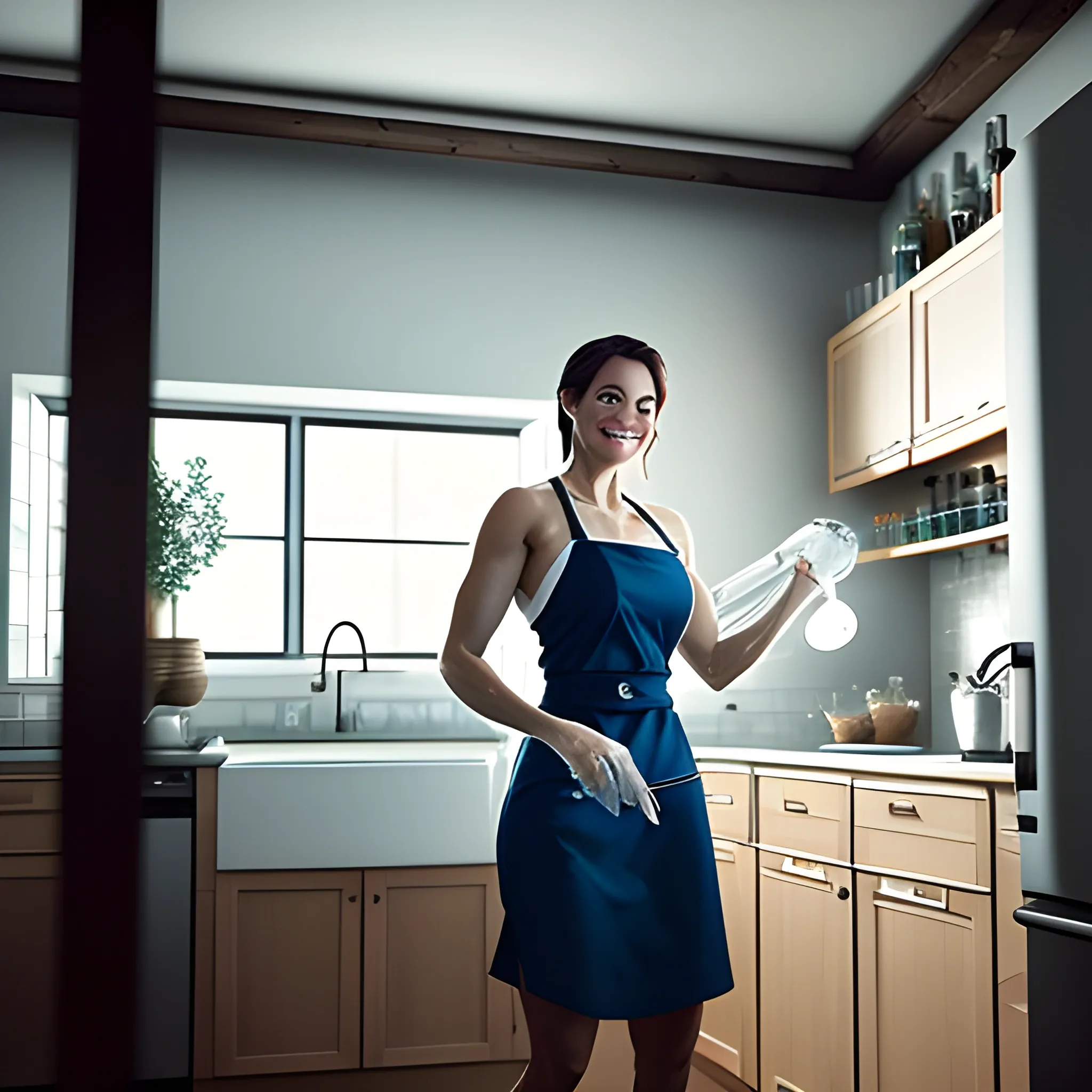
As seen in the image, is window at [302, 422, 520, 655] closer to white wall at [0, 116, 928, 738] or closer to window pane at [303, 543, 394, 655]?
window pane at [303, 543, 394, 655]

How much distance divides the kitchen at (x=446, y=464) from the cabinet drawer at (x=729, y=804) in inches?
0.4

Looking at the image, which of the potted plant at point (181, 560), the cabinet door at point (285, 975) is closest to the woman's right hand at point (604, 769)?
the cabinet door at point (285, 975)

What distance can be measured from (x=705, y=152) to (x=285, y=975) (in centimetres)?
270

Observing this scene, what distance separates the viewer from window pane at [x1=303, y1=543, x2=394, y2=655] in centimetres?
379

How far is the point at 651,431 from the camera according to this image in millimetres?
2152

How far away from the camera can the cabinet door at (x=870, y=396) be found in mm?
3293

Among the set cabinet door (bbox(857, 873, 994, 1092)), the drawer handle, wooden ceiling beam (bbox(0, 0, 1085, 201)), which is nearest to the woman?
cabinet door (bbox(857, 873, 994, 1092))

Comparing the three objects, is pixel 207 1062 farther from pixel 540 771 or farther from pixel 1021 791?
pixel 1021 791

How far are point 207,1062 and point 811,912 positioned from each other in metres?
1.48

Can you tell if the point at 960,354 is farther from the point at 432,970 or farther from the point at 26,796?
the point at 26,796

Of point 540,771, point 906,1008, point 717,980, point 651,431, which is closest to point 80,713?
point 540,771

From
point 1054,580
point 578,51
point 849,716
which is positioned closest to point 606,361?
point 1054,580

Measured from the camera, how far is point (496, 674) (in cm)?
195

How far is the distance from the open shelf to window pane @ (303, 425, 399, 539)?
1529 mm
